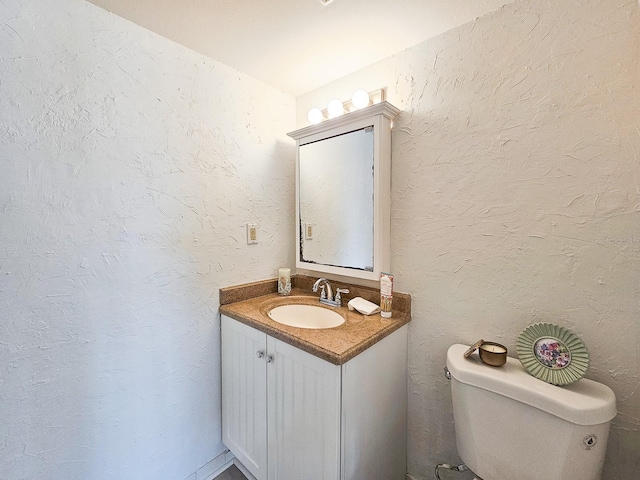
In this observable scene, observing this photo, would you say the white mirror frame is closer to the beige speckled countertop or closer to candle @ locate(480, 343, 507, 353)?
the beige speckled countertop

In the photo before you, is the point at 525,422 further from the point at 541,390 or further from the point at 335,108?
the point at 335,108

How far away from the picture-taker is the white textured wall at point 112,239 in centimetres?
88

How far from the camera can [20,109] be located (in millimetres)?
870

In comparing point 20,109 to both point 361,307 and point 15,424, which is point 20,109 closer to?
point 15,424

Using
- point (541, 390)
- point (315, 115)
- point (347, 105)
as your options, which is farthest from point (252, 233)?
point (541, 390)

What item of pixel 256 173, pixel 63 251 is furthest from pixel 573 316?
pixel 63 251

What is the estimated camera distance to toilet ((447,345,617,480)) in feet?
2.48

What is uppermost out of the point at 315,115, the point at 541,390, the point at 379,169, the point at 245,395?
the point at 315,115

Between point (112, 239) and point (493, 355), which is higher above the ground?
point (112, 239)

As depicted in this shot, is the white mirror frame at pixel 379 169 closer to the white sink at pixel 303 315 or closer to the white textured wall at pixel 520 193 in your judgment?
the white textured wall at pixel 520 193

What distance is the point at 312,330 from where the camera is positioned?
1.09 m

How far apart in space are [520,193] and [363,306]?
773 millimetres

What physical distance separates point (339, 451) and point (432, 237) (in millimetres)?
888

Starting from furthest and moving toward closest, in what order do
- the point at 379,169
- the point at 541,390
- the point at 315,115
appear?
the point at 315,115, the point at 379,169, the point at 541,390
